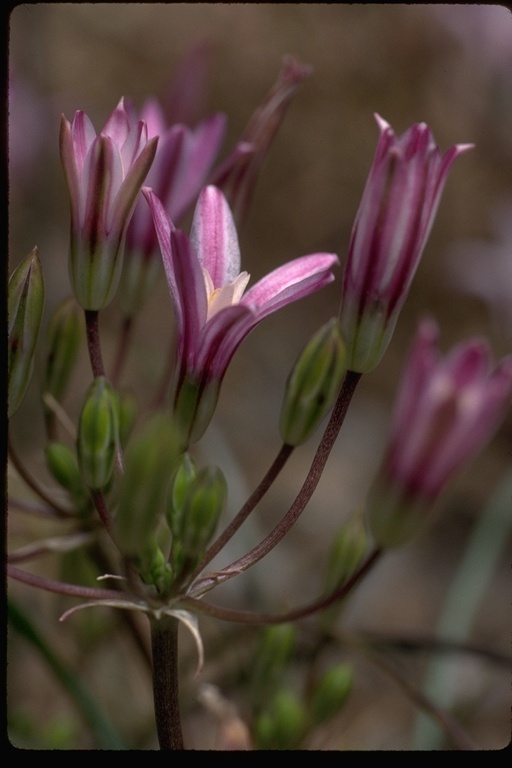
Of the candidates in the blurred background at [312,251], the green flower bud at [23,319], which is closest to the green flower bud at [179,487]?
the green flower bud at [23,319]

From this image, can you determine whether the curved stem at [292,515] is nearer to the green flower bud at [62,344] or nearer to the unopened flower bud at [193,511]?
the unopened flower bud at [193,511]

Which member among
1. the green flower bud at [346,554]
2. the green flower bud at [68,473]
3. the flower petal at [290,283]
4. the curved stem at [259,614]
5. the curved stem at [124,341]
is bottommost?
the green flower bud at [346,554]

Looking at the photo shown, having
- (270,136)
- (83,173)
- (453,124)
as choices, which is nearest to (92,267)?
(83,173)

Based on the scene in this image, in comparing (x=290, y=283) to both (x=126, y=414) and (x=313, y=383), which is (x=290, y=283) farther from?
(x=126, y=414)

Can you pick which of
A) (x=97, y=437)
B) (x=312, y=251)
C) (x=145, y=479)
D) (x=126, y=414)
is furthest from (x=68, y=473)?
(x=312, y=251)

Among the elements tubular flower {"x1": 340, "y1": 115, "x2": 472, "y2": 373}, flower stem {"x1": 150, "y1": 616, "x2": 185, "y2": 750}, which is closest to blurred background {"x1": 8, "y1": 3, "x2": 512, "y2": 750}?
flower stem {"x1": 150, "y1": 616, "x2": 185, "y2": 750}

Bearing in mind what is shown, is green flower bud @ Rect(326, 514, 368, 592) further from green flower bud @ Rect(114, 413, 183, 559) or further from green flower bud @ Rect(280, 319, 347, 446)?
green flower bud @ Rect(114, 413, 183, 559)
